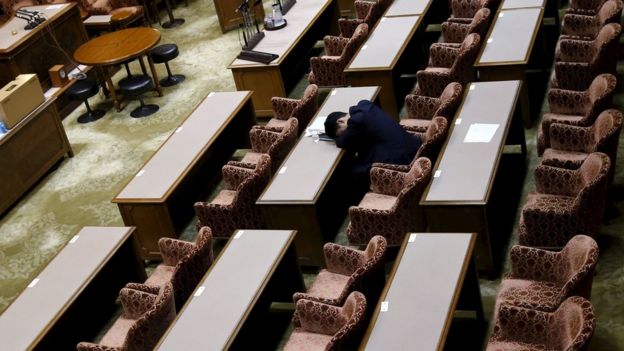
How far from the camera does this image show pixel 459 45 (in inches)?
344

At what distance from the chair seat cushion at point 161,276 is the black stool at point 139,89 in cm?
396

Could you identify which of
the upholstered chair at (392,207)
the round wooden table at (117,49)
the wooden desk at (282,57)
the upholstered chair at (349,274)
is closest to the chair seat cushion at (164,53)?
the round wooden table at (117,49)

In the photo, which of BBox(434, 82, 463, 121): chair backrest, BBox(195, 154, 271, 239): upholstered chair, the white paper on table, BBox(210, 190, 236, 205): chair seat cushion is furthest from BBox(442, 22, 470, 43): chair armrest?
the white paper on table

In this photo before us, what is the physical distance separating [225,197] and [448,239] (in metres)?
2.43

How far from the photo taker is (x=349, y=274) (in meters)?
6.04

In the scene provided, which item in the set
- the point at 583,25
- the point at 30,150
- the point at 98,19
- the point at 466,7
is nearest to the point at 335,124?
the point at 583,25

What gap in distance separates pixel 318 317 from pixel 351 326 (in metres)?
0.56

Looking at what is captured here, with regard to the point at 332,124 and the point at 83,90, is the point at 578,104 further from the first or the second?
the point at 83,90

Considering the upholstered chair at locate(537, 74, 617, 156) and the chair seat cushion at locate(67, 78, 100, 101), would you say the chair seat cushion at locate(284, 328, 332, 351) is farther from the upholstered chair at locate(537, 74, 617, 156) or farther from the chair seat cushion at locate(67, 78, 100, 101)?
the chair seat cushion at locate(67, 78, 100, 101)

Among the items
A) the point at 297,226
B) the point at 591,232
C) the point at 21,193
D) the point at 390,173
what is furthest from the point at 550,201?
the point at 21,193

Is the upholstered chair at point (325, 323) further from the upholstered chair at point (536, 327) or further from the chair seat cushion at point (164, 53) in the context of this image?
the chair seat cushion at point (164, 53)

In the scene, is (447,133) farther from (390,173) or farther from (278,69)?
(278,69)

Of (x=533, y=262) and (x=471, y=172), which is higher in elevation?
(x=471, y=172)

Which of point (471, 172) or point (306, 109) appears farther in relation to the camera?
point (306, 109)
